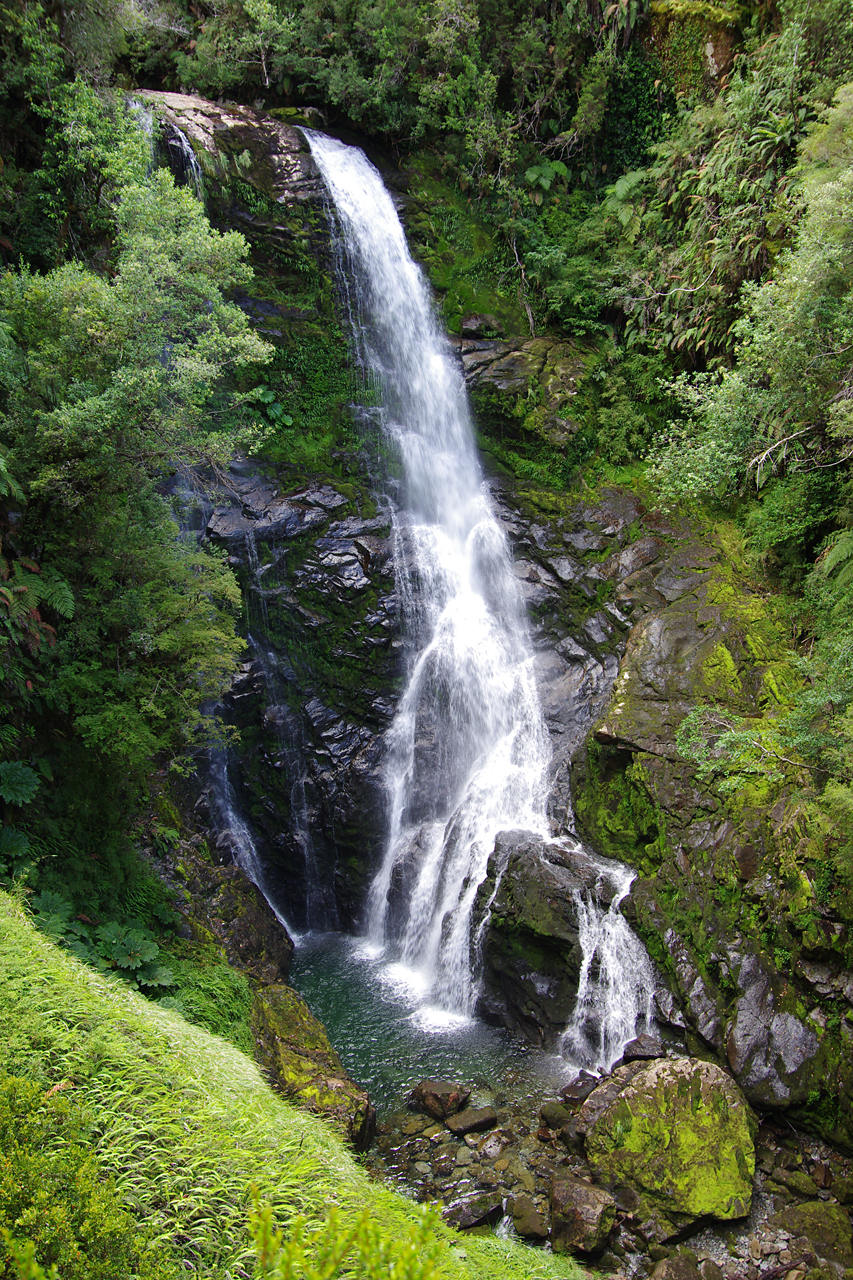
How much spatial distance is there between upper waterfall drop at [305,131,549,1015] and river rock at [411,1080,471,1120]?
6.47ft

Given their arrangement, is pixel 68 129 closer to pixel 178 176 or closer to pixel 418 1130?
pixel 178 176

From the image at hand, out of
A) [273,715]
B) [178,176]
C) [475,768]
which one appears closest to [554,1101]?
[475,768]

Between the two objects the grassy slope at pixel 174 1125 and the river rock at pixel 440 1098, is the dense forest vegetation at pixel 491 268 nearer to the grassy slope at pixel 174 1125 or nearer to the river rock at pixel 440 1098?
the grassy slope at pixel 174 1125

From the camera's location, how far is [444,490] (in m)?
15.8

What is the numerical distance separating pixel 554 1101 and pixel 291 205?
56.5 feet

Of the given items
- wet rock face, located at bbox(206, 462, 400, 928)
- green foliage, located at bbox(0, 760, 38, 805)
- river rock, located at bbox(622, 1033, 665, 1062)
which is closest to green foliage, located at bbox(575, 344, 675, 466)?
wet rock face, located at bbox(206, 462, 400, 928)

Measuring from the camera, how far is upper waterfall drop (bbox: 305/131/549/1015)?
1169cm

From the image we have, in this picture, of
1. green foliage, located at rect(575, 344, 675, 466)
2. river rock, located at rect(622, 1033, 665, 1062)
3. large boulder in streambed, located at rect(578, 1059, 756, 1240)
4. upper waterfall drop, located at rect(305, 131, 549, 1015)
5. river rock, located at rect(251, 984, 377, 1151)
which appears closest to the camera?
large boulder in streambed, located at rect(578, 1059, 756, 1240)

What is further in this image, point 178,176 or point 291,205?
point 291,205

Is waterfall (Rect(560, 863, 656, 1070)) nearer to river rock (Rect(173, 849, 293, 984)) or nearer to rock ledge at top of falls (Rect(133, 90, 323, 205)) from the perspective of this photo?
river rock (Rect(173, 849, 293, 984))

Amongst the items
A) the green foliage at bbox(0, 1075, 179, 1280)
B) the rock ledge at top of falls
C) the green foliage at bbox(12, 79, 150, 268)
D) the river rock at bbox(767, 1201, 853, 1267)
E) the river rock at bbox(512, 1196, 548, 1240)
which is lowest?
the river rock at bbox(512, 1196, 548, 1240)

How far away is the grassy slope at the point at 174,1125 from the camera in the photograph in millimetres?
2816

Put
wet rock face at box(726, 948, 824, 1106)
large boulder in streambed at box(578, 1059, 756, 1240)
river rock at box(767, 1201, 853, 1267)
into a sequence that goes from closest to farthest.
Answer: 1. river rock at box(767, 1201, 853, 1267)
2. large boulder in streambed at box(578, 1059, 756, 1240)
3. wet rock face at box(726, 948, 824, 1106)

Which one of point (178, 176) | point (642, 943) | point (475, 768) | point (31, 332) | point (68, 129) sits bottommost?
point (642, 943)
